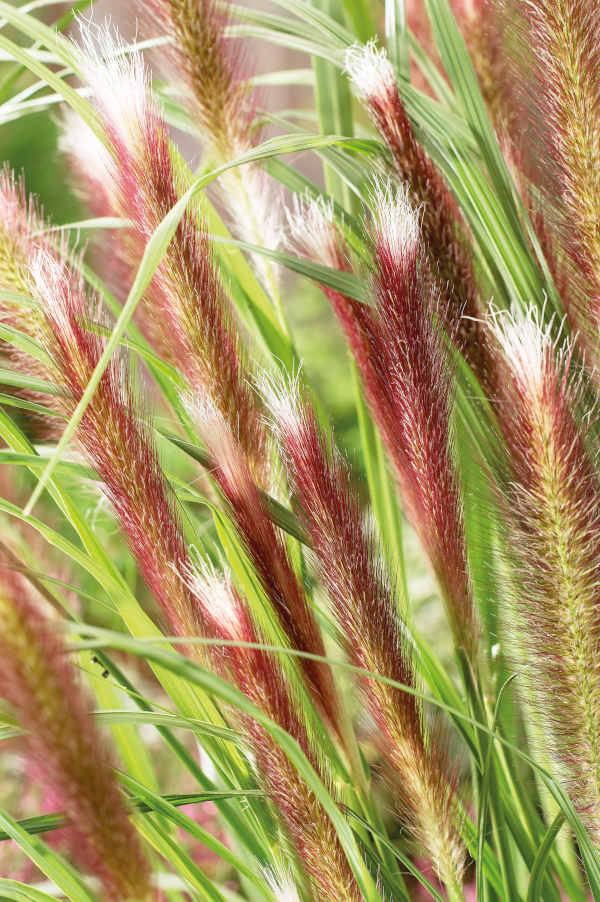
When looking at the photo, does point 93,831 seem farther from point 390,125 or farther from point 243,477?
point 390,125

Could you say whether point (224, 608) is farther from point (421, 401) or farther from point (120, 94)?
point (120, 94)

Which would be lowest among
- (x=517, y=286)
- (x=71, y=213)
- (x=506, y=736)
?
(x=506, y=736)

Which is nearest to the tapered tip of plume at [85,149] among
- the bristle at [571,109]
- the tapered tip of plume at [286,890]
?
the bristle at [571,109]

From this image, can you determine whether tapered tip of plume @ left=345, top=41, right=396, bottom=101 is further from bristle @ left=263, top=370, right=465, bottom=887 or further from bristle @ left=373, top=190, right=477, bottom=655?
bristle @ left=263, top=370, right=465, bottom=887

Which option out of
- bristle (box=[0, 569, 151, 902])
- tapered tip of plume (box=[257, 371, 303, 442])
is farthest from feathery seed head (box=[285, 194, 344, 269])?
bristle (box=[0, 569, 151, 902])

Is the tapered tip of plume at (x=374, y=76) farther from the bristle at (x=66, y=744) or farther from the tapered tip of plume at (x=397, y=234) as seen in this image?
the bristle at (x=66, y=744)

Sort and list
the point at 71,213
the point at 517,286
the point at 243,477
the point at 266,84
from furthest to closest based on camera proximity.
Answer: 1. the point at 71,213
2. the point at 266,84
3. the point at 517,286
4. the point at 243,477

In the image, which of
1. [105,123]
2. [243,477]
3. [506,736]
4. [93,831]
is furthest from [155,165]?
[506,736]
